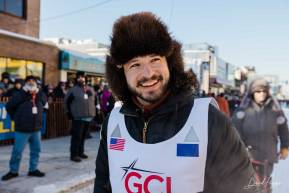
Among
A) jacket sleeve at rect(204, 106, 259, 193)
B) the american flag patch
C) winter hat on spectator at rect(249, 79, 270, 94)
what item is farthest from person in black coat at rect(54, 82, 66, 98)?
jacket sleeve at rect(204, 106, 259, 193)

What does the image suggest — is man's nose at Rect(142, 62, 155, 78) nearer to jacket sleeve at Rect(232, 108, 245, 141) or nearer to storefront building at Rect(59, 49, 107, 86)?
jacket sleeve at Rect(232, 108, 245, 141)

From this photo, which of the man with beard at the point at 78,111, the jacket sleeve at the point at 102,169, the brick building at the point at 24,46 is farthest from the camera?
the brick building at the point at 24,46

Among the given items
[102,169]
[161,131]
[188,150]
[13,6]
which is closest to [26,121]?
[102,169]

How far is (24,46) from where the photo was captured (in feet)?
40.1

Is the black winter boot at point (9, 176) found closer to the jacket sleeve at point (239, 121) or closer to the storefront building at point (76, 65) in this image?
the jacket sleeve at point (239, 121)

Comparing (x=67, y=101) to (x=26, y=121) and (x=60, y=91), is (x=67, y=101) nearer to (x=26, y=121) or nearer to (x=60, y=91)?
(x=26, y=121)

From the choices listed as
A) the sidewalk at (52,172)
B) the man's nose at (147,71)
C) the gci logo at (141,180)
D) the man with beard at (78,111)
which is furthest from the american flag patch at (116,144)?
the man with beard at (78,111)

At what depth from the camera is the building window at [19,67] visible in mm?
11554

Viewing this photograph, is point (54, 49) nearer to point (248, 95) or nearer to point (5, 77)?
point (5, 77)

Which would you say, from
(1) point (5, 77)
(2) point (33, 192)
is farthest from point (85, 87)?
(1) point (5, 77)

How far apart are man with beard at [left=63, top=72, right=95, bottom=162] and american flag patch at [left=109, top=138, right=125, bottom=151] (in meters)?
3.97

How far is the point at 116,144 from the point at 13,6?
46.5 ft

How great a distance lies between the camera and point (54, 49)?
14.1 metres

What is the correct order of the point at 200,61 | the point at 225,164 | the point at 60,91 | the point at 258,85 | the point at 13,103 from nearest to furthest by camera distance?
the point at 225,164, the point at 258,85, the point at 13,103, the point at 60,91, the point at 200,61
